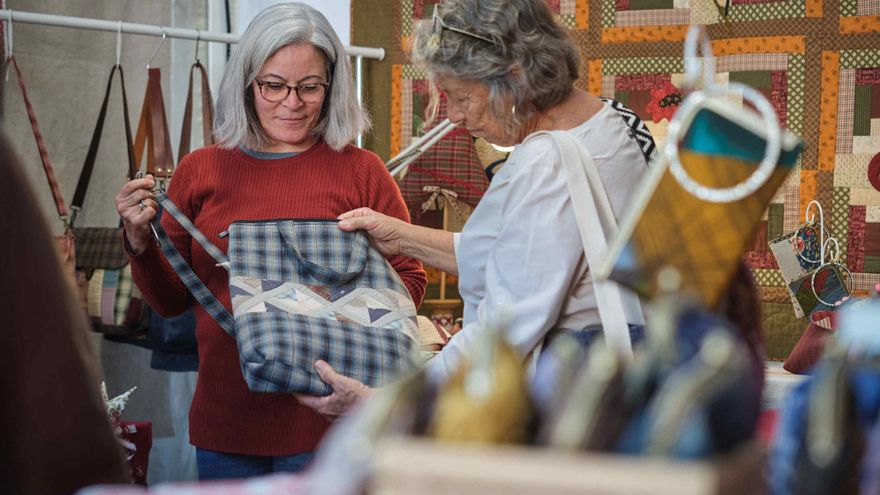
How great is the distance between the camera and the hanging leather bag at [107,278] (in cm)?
289

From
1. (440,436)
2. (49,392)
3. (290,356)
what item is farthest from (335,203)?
(440,436)

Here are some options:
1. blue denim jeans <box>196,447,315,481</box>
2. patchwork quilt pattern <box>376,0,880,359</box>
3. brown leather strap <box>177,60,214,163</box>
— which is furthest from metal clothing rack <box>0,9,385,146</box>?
blue denim jeans <box>196,447,315,481</box>

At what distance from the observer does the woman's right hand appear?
190 cm

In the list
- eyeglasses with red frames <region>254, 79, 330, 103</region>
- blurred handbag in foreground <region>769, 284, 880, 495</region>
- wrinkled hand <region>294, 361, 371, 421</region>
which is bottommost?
→ wrinkled hand <region>294, 361, 371, 421</region>

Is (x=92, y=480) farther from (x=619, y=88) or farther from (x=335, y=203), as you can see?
(x=619, y=88)

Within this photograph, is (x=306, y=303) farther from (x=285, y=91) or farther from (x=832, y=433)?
(x=832, y=433)

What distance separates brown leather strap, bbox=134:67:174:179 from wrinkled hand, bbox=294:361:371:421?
4.55 feet

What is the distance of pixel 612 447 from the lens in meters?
0.61

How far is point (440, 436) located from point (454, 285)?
282cm

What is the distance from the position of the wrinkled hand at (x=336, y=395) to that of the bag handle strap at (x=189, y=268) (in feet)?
0.90

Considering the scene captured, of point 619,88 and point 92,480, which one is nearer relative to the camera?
point 92,480

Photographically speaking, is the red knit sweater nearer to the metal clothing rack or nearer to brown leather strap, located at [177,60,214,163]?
the metal clothing rack

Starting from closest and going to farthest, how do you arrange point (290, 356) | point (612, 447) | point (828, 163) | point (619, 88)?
point (612, 447), point (290, 356), point (828, 163), point (619, 88)

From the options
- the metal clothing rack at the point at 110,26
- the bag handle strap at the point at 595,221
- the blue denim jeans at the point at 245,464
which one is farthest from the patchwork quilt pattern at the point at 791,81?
the bag handle strap at the point at 595,221
